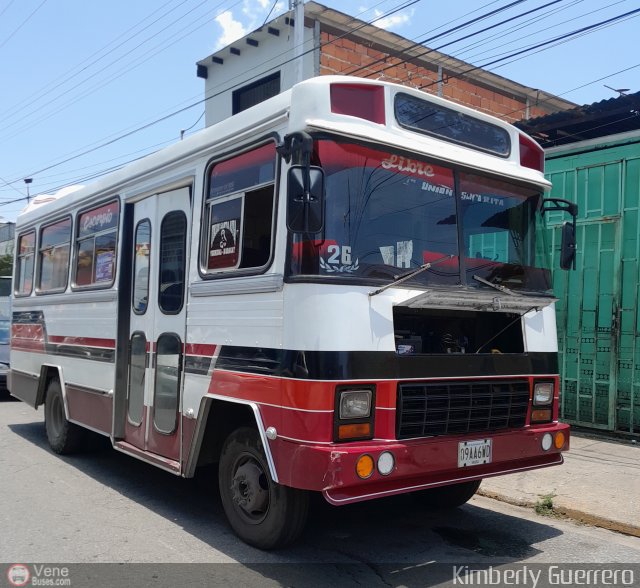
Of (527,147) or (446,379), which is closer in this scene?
(446,379)

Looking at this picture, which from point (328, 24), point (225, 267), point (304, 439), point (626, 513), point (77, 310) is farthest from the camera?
point (328, 24)

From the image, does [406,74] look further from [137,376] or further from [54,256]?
[137,376]

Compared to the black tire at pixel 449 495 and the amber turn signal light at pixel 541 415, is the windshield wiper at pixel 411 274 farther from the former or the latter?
the black tire at pixel 449 495

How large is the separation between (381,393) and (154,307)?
8.72 ft

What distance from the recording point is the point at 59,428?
26.5ft

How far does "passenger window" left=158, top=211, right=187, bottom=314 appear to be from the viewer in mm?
5738

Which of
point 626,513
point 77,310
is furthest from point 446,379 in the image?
point 77,310

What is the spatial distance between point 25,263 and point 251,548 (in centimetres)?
643

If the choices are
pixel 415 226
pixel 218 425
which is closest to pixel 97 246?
pixel 218 425

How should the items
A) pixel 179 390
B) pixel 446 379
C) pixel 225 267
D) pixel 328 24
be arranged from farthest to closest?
pixel 328 24 < pixel 179 390 < pixel 225 267 < pixel 446 379

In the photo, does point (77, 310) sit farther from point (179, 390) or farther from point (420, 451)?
point (420, 451)

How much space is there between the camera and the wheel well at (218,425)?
5078mm

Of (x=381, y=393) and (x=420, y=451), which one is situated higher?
(x=381, y=393)

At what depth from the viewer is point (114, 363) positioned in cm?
661
